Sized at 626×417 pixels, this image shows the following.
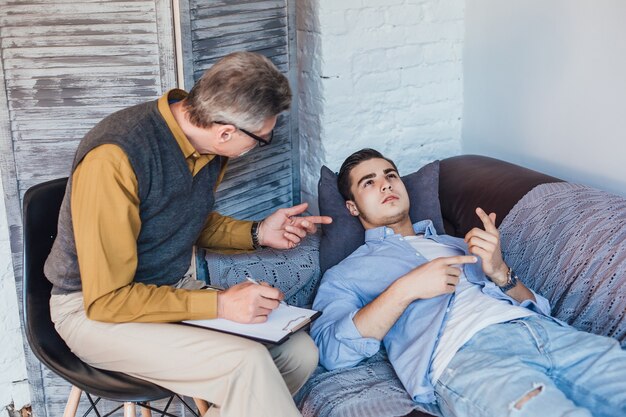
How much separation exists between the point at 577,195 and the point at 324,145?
0.97 metres

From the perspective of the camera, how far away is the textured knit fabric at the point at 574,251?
7.25ft

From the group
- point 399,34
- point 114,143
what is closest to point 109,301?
point 114,143

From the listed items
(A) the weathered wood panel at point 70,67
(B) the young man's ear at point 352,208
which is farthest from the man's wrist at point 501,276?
(A) the weathered wood panel at point 70,67

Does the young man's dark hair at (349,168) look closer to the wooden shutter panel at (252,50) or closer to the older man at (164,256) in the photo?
the wooden shutter panel at (252,50)

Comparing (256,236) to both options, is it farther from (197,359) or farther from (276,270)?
(197,359)

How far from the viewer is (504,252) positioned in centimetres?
256

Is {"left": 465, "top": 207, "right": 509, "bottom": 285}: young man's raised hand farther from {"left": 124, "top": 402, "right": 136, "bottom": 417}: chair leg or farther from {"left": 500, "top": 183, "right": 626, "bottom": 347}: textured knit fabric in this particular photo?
{"left": 124, "top": 402, "right": 136, "bottom": 417}: chair leg

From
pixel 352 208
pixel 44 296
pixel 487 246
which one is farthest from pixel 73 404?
pixel 487 246

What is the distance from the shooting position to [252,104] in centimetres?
198

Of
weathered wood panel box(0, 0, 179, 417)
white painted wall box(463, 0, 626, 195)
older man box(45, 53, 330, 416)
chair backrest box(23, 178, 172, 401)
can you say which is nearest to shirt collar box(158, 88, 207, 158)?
older man box(45, 53, 330, 416)

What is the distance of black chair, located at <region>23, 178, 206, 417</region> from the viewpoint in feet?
6.73

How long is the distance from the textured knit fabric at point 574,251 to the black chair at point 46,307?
1050 mm

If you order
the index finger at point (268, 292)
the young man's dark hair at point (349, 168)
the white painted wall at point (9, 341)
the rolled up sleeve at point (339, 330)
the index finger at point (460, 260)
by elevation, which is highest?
the young man's dark hair at point (349, 168)

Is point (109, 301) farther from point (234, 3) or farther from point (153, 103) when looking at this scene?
point (234, 3)
